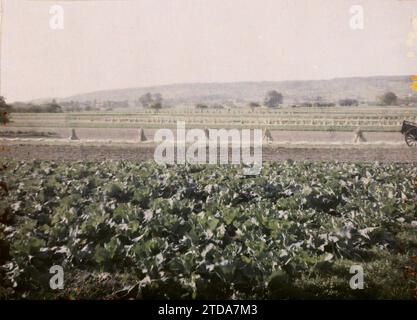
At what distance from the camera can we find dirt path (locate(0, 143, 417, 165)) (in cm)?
1634

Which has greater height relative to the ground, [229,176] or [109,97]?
[109,97]

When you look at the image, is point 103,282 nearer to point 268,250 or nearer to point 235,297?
point 235,297

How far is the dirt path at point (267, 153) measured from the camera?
16.3m

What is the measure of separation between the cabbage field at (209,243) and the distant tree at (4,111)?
4.71 feet

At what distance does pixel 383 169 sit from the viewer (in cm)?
1288

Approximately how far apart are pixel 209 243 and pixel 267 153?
12310mm

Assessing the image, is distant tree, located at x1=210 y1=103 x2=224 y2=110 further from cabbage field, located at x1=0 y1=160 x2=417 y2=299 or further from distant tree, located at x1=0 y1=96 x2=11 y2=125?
distant tree, located at x1=0 y1=96 x2=11 y2=125

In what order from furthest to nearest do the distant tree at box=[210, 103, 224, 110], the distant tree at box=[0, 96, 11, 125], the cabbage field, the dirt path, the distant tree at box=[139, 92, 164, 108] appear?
the distant tree at box=[210, 103, 224, 110], the distant tree at box=[139, 92, 164, 108], the dirt path, the distant tree at box=[0, 96, 11, 125], the cabbage field

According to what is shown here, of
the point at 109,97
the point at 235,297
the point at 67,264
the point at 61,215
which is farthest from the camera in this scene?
the point at 109,97

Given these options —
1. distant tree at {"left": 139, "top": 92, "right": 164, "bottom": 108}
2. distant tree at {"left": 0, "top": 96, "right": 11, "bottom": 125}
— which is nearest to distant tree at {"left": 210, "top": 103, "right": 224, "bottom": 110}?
distant tree at {"left": 139, "top": 92, "right": 164, "bottom": 108}

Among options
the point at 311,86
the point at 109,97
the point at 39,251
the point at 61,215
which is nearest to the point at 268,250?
the point at 39,251

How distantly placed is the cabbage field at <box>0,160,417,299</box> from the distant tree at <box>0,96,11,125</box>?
4.71ft

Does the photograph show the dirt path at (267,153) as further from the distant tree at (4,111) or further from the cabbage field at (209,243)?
the distant tree at (4,111)

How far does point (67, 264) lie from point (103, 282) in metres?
0.80
